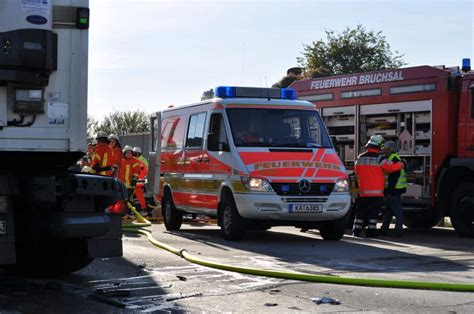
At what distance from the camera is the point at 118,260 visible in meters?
10.3

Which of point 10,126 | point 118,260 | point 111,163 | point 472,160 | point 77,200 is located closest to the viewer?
point 10,126

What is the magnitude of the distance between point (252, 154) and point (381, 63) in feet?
152

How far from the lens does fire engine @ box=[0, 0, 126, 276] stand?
7.06 meters

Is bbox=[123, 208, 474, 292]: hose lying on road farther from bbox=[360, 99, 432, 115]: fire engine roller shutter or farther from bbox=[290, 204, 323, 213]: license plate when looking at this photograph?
bbox=[360, 99, 432, 115]: fire engine roller shutter

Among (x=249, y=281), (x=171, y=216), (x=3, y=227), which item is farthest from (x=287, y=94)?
(x=3, y=227)

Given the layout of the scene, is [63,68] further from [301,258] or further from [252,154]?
[252,154]

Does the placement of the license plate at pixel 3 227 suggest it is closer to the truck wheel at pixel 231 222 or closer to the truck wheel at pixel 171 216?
the truck wheel at pixel 231 222

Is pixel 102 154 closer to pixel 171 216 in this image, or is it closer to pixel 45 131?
pixel 171 216

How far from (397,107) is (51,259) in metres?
8.67

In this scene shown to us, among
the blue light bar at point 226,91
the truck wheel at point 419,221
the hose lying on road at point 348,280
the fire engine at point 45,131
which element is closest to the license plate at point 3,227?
the fire engine at point 45,131

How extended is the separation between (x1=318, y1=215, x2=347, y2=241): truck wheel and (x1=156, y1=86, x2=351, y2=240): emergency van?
17 millimetres

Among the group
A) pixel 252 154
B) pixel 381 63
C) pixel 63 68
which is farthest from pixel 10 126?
pixel 381 63

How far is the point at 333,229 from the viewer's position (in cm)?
1320

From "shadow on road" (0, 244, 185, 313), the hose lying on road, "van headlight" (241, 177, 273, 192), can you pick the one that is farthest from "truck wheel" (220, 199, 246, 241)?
"shadow on road" (0, 244, 185, 313)
